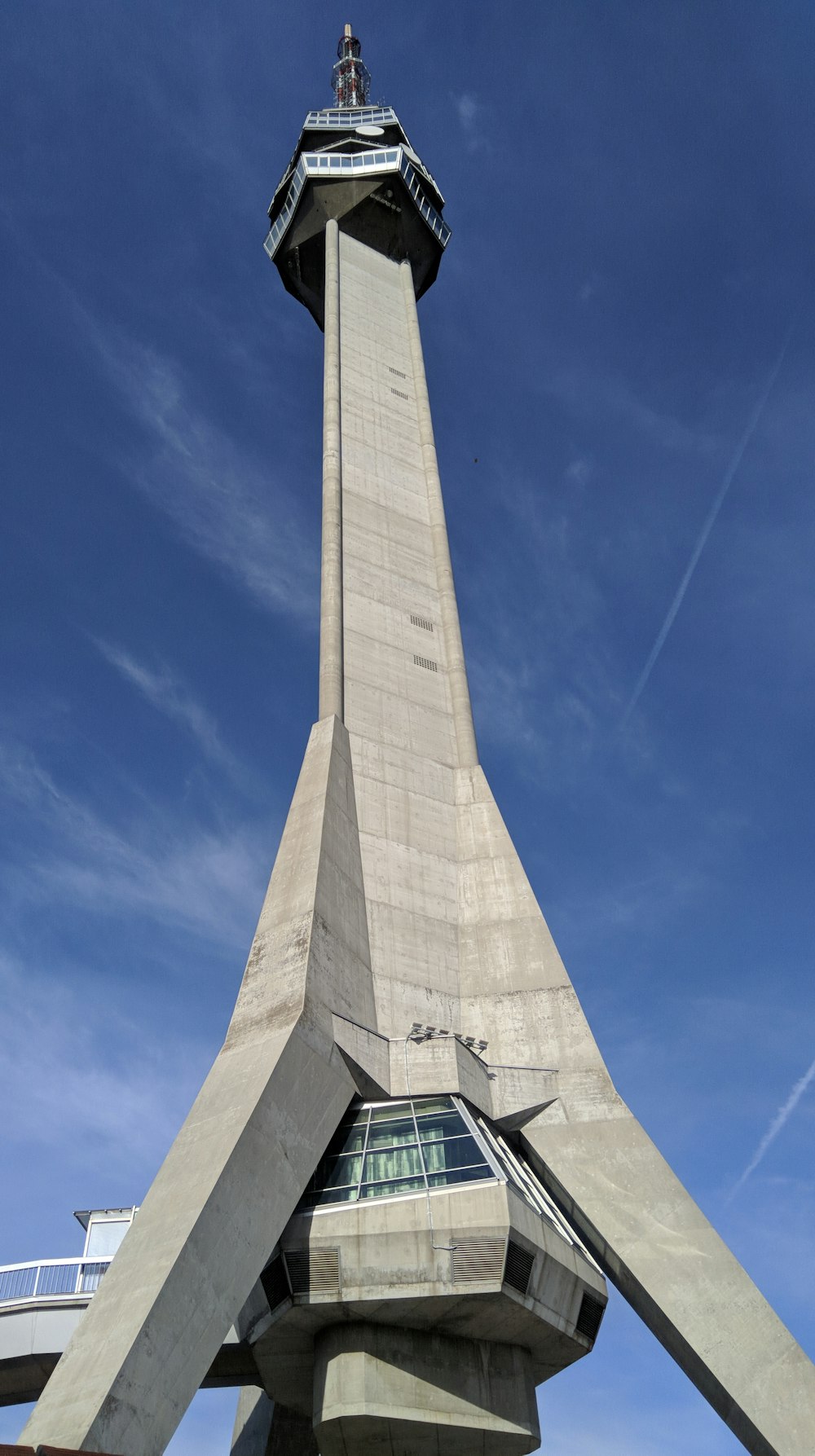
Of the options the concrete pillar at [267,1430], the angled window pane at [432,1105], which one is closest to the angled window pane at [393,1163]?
the angled window pane at [432,1105]

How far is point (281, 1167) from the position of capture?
2130 cm

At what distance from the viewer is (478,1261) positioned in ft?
68.8

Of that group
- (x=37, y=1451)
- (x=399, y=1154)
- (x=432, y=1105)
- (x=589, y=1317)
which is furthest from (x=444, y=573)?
(x=37, y=1451)

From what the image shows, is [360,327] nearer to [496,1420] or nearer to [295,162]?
[295,162]

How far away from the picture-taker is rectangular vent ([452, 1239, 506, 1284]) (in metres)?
20.9

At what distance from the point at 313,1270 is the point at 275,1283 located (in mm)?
909

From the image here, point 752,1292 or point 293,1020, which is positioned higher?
point 293,1020

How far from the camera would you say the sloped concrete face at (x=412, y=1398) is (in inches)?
839

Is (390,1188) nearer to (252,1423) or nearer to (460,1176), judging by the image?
(460,1176)

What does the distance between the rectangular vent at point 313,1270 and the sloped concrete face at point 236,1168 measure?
116 cm

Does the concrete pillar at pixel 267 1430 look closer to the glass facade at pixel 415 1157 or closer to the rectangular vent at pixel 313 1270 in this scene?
the glass facade at pixel 415 1157

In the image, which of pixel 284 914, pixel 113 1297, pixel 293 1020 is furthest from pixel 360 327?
pixel 113 1297

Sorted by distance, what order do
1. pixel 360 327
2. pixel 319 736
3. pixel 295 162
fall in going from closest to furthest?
pixel 319 736, pixel 360 327, pixel 295 162

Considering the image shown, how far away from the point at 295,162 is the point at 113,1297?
50621 millimetres
